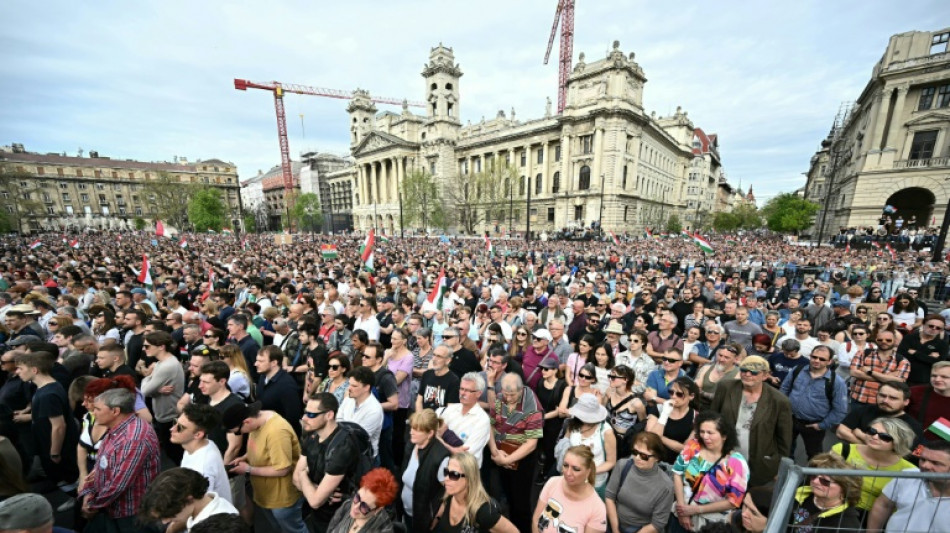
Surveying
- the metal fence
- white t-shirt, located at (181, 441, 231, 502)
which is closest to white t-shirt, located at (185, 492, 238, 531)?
white t-shirt, located at (181, 441, 231, 502)

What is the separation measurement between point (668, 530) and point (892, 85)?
43.4 meters

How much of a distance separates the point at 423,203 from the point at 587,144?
77.9ft

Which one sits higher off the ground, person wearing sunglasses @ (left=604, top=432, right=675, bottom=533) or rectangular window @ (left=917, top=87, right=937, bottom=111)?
rectangular window @ (left=917, top=87, right=937, bottom=111)

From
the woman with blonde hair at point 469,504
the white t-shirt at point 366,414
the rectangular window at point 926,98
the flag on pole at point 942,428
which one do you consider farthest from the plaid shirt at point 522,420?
the rectangular window at point 926,98

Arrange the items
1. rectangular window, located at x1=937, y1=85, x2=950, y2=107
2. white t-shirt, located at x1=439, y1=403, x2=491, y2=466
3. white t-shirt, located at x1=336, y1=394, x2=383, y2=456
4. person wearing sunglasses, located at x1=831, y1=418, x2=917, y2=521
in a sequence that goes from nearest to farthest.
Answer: person wearing sunglasses, located at x1=831, y1=418, x2=917, y2=521 → white t-shirt, located at x1=439, y1=403, x2=491, y2=466 → white t-shirt, located at x1=336, y1=394, x2=383, y2=456 → rectangular window, located at x1=937, y1=85, x2=950, y2=107

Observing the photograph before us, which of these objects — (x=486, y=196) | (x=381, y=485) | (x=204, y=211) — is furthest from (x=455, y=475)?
(x=204, y=211)

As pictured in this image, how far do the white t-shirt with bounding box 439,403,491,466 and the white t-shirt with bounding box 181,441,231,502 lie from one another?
68.5 inches

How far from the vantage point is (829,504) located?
2.29 m

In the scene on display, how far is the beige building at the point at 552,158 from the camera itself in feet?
140

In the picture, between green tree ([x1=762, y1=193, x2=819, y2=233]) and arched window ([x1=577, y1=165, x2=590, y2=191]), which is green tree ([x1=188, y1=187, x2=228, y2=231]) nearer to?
arched window ([x1=577, y1=165, x2=590, y2=191])

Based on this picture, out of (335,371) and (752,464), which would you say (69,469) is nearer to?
(335,371)

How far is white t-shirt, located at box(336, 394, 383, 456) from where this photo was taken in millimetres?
3363

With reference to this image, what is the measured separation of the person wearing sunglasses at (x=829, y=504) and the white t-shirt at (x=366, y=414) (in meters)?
3.20

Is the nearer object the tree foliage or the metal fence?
the metal fence
